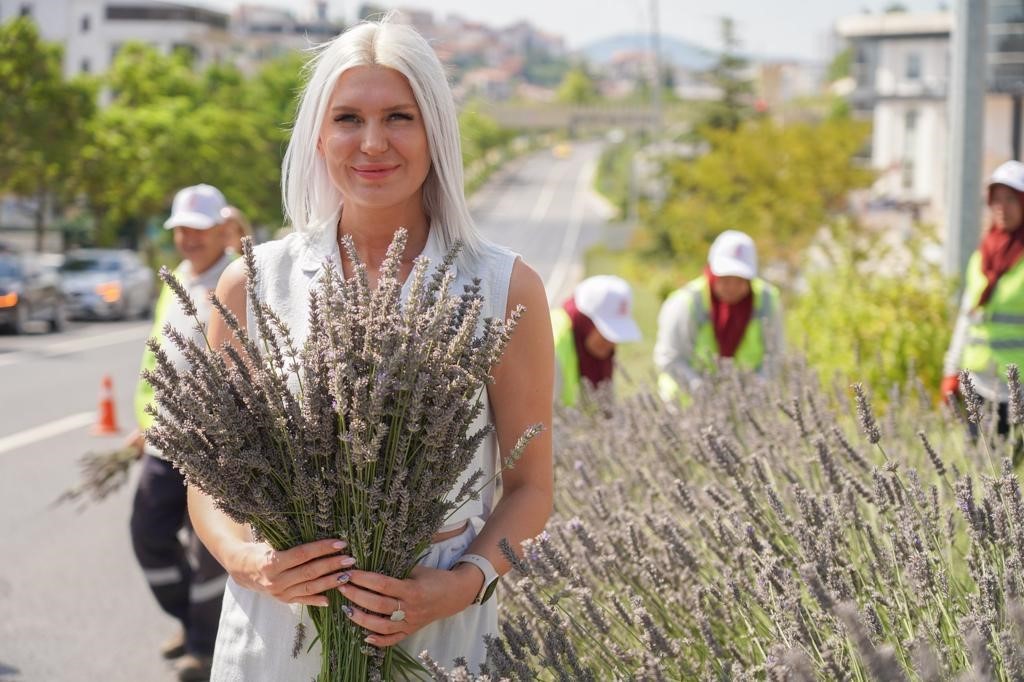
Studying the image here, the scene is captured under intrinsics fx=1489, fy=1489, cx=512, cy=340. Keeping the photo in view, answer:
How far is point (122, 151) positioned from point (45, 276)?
1600 cm

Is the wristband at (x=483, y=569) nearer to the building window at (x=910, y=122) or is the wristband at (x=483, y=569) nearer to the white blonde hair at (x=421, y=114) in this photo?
the white blonde hair at (x=421, y=114)

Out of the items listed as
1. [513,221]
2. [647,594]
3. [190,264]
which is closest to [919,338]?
[190,264]

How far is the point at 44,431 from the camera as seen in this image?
13.5 m

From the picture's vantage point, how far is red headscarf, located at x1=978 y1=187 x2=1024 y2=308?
5.93 m

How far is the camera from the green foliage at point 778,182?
2466cm

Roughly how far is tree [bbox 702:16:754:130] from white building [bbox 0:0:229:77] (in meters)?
29.9

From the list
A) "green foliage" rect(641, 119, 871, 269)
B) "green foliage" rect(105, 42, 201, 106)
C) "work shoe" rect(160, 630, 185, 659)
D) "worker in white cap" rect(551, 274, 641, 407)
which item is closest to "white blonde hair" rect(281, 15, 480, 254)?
"worker in white cap" rect(551, 274, 641, 407)

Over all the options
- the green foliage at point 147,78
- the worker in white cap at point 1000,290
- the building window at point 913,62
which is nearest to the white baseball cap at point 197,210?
the worker in white cap at point 1000,290

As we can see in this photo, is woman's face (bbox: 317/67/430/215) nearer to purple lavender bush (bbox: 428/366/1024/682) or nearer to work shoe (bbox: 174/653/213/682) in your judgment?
purple lavender bush (bbox: 428/366/1024/682)

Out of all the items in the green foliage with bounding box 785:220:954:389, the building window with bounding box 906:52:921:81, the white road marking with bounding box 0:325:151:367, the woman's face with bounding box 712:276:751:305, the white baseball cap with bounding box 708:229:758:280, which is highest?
the building window with bounding box 906:52:921:81

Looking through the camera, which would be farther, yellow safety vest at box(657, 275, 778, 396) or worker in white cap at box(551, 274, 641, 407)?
yellow safety vest at box(657, 275, 778, 396)

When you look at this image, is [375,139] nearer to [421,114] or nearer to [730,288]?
[421,114]

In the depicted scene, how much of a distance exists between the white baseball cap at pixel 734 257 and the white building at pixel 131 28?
7103cm

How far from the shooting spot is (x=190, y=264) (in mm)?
6641
